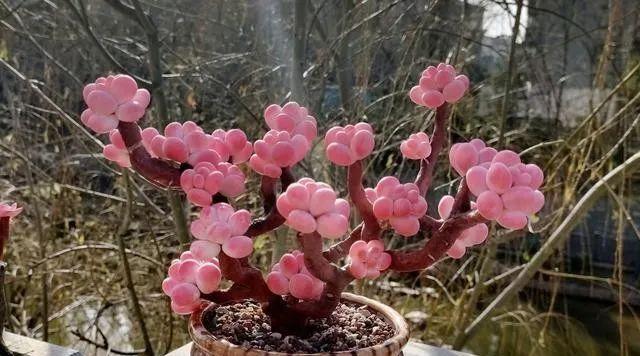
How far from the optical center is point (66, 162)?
199 cm

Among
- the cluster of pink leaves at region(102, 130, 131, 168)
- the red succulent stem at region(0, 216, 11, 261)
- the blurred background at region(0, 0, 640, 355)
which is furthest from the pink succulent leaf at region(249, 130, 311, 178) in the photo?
the blurred background at region(0, 0, 640, 355)

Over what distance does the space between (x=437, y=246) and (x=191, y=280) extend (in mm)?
192

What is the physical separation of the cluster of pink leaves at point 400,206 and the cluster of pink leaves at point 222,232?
0.10 m

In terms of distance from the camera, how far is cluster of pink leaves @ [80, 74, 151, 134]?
51 cm

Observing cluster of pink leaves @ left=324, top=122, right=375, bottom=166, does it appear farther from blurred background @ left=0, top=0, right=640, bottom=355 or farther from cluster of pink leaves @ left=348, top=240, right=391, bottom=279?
blurred background @ left=0, top=0, right=640, bottom=355

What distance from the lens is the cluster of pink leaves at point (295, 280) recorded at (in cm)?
55

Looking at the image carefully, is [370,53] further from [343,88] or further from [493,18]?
[493,18]

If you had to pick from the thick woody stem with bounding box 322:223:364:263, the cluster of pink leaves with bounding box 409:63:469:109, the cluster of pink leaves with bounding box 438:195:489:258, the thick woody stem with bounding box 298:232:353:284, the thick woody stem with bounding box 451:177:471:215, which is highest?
the cluster of pink leaves with bounding box 409:63:469:109

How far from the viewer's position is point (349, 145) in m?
0.51

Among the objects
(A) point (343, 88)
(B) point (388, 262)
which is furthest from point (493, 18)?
(B) point (388, 262)

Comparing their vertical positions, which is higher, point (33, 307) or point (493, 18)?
point (493, 18)

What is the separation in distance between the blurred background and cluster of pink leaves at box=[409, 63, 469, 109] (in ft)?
2.84

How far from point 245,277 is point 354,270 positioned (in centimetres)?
9

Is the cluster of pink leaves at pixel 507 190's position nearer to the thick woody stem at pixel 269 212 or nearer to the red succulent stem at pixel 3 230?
the thick woody stem at pixel 269 212
